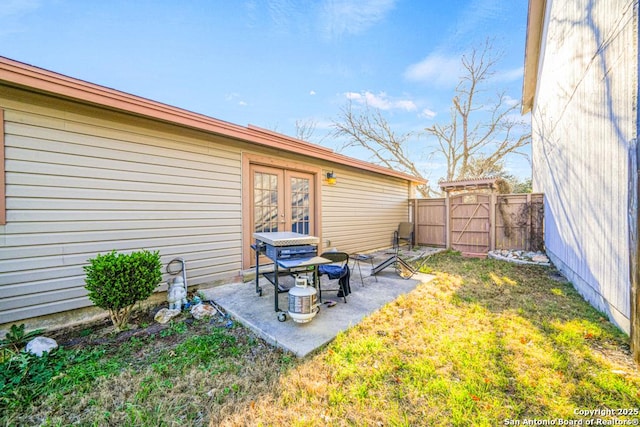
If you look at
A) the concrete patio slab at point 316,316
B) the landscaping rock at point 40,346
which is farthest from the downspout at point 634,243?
the landscaping rock at point 40,346

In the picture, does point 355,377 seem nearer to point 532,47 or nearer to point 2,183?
point 2,183

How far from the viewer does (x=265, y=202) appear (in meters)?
4.89

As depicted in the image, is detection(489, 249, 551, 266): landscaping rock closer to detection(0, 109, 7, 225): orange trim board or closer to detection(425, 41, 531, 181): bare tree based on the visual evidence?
detection(0, 109, 7, 225): orange trim board

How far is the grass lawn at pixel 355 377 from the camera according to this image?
1.65 meters

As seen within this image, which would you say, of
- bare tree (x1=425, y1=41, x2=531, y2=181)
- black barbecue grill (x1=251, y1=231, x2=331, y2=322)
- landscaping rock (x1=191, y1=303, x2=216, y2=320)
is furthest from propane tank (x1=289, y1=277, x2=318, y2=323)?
bare tree (x1=425, y1=41, x2=531, y2=181)

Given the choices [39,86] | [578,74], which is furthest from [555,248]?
[39,86]

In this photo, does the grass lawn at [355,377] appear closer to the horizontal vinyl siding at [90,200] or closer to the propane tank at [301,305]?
the propane tank at [301,305]

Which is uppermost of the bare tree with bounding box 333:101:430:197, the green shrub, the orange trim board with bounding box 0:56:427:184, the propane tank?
the bare tree with bounding box 333:101:430:197

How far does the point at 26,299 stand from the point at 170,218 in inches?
63.9

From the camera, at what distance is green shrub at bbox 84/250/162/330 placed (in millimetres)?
2576

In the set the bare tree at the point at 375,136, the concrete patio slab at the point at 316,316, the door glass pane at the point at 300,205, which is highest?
the bare tree at the point at 375,136

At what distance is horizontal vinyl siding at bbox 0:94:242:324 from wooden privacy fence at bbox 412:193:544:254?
7131 mm

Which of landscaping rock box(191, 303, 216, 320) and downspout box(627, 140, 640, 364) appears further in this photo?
landscaping rock box(191, 303, 216, 320)

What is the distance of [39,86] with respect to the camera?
2.55 meters
